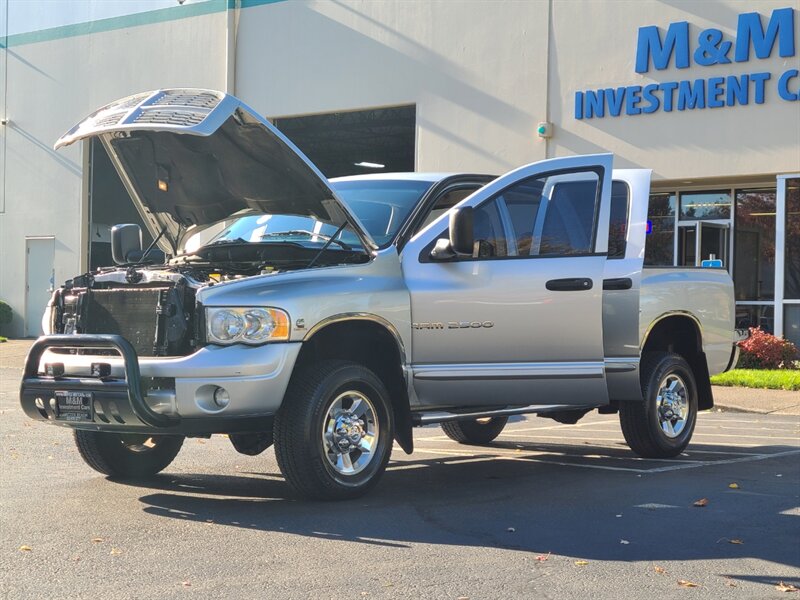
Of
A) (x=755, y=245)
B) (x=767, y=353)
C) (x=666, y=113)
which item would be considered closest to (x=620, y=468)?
(x=767, y=353)

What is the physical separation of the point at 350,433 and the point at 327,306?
31.7 inches

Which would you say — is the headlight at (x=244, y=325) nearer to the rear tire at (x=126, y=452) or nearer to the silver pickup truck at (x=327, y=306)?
the silver pickup truck at (x=327, y=306)

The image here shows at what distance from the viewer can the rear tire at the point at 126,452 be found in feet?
25.7

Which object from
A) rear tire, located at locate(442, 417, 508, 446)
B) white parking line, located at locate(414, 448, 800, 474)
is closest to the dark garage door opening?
rear tire, located at locate(442, 417, 508, 446)

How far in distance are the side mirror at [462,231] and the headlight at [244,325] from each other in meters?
1.32

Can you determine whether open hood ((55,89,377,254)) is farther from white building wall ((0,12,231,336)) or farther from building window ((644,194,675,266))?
white building wall ((0,12,231,336))

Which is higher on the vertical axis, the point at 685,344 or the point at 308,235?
the point at 308,235

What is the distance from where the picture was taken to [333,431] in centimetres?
700

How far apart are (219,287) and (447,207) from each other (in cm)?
228

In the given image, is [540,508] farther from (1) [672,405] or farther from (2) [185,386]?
(1) [672,405]

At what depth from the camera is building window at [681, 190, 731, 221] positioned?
20.8 m

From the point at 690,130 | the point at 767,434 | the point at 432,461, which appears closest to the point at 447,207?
the point at 432,461

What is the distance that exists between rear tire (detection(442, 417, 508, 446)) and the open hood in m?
3.26

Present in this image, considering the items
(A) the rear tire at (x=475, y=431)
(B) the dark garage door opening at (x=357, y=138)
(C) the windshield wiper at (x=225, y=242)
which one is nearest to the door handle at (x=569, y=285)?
(C) the windshield wiper at (x=225, y=242)
